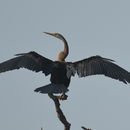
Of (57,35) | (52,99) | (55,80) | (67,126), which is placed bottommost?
(67,126)

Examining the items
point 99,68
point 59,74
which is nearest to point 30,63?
point 59,74

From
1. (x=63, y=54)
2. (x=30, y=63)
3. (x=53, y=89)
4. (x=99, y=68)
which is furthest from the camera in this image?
(x=99, y=68)

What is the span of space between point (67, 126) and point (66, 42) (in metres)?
3.25

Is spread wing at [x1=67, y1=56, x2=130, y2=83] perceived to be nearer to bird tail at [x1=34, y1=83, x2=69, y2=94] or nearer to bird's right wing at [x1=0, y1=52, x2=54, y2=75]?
bird's right wing at [x1=0, y1=52, x2=54, y2=75]

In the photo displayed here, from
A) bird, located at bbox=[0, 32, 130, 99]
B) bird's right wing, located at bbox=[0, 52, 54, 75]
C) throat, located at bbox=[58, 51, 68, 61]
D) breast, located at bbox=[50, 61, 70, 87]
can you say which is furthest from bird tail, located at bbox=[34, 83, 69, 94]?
throat, located at bbox=[58, 51, 68, 61]

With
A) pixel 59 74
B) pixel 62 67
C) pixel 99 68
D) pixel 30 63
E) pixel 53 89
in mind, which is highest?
pixel 99 68

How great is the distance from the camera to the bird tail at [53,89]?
775 centimetres

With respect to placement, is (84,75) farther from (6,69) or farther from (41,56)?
(6,69)

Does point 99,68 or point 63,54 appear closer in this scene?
point 63,54

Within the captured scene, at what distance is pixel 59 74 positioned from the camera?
8.39m

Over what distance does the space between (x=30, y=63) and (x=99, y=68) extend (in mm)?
1440

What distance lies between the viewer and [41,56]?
8883 millimetres

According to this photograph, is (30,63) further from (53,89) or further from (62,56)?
(53,89)

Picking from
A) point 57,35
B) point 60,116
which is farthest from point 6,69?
point 60,116
